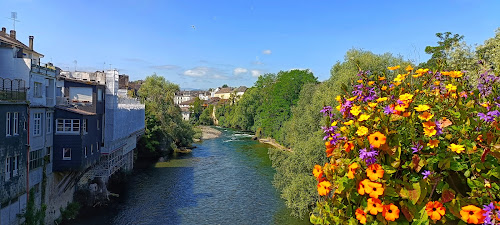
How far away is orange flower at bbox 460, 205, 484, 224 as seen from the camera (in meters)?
3.16

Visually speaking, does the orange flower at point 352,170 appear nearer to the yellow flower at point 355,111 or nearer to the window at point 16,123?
the yellow flower at point 355,111

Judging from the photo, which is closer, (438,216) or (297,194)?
(438,216)

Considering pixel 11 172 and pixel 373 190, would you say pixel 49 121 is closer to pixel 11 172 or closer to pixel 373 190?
pixel 11 172

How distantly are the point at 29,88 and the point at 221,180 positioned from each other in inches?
887

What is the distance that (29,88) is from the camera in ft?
65.0

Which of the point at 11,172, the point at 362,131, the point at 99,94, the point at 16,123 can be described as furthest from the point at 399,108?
the point at 99,94

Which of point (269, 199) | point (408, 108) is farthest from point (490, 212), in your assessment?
point (269, 199)

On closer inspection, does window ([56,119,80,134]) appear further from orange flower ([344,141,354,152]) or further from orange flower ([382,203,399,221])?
orange flower ([382,203,399,221])

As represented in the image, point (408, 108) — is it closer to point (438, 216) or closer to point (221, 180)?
point (438, 216)

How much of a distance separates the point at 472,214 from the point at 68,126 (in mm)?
24956

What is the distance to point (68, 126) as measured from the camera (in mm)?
23906

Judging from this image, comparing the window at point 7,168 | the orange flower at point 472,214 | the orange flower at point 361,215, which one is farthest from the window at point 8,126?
the orange flower at point 472,214

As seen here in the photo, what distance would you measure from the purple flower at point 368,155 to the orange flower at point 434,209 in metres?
0.62

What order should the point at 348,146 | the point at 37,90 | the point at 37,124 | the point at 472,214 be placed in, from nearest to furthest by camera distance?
the point at 472,214 < the point at 348,146 < the point at 37,124 < the point at 37,90
